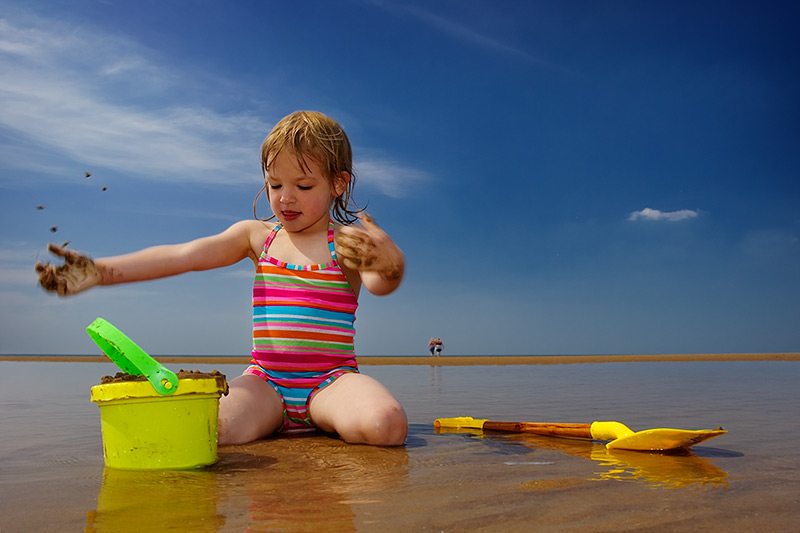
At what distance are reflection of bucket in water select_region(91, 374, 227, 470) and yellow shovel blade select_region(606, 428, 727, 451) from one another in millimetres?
1842

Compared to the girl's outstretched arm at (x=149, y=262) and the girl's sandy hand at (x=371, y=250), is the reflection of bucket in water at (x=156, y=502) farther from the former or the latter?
the girl's sandy hand at (x=371, y=250)

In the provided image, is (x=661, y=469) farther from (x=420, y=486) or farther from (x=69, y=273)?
(x=69, y=273)

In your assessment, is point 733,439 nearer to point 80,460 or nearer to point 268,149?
point 268,149

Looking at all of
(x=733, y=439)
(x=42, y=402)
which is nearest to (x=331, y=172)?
(x=733, y=439)

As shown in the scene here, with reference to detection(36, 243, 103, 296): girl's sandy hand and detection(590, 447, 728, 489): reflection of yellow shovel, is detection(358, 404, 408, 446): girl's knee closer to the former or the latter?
detection(590, 447, 728, 489): reflection of yellow shovel

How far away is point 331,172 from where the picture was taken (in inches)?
135

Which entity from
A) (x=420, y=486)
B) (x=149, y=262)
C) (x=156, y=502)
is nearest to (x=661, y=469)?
(x=420, y=486)

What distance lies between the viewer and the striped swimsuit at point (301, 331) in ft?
10.9

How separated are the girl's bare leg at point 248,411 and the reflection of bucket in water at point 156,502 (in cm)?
63

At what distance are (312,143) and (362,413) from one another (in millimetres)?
1421

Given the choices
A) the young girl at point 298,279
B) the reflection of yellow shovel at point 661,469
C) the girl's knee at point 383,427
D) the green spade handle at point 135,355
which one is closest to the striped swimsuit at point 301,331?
the young girl at point 298,279

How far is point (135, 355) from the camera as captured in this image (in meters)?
2.26

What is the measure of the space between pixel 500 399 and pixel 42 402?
420 cm

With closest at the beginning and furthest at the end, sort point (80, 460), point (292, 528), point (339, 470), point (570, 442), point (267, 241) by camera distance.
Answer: point (292, 528)
point (339, 470)
point (80, 460)
point (570, 442)
point (267, 241)
